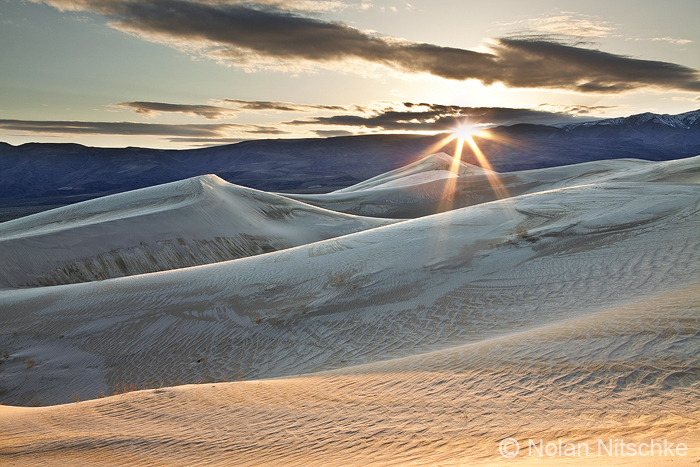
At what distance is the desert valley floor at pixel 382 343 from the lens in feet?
15.9

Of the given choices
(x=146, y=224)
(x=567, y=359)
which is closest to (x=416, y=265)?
(x=567, y=359)

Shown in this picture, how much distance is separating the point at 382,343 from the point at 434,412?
4.71m

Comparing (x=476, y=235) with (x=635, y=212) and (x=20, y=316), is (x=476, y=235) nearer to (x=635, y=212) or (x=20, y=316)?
(x=635, y=212)

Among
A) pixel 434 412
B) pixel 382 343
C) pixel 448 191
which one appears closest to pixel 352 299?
pixel 382 343

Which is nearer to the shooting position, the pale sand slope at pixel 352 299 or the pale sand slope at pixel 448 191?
the pale sand slope at pixel 352 299

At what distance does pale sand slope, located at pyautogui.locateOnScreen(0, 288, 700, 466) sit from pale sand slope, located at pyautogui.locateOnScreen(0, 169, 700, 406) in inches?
80.2

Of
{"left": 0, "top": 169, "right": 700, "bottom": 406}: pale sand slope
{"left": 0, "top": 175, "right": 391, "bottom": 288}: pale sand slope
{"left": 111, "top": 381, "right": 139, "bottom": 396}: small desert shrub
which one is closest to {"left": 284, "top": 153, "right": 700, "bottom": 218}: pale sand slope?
{"left": 0, "top": 175, "right": 391, "bottom": 288}: pale sand slope

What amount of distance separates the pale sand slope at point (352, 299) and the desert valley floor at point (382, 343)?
7cm

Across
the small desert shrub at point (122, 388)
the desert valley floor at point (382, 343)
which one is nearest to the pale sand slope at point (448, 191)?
the desert valley floor at point (382, 343)

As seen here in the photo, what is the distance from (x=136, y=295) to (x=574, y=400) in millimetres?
12718

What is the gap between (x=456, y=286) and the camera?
1228 centimetres

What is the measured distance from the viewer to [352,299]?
12516 millimetres
